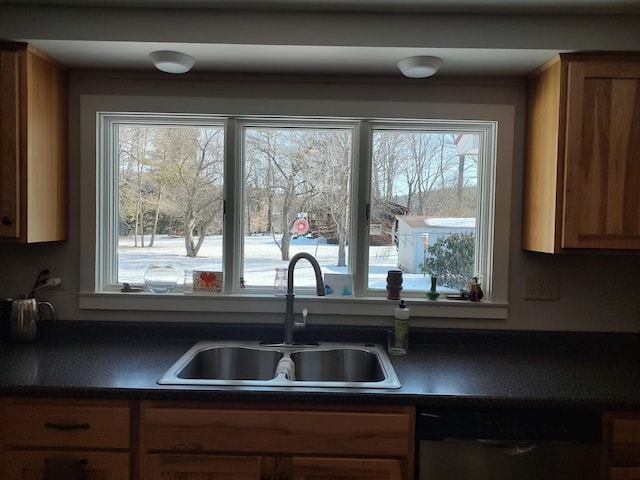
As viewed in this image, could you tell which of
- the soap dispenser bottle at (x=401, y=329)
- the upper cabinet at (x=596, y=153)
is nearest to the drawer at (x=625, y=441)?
the upper cabinet at (x=596, y=153)

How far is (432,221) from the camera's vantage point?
6.85 ft

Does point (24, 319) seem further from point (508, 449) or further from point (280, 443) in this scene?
point (508, 449)

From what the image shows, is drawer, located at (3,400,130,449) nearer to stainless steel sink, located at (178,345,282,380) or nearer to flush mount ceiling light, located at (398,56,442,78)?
stainless steel sink, located at (178,345,282,380)

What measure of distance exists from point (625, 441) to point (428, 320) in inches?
32.9

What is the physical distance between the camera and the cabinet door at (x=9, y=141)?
1627 millimetres

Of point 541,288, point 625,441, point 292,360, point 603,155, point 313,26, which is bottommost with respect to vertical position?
point 625,441

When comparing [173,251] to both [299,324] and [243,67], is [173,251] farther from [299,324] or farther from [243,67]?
[243,67]

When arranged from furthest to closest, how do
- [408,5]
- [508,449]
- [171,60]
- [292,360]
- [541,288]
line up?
1. [541,288]
2. [292,360]
3. [171,60]
4. [408,5]
5. [508,449]

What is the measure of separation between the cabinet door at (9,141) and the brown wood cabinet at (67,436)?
2.33 feet

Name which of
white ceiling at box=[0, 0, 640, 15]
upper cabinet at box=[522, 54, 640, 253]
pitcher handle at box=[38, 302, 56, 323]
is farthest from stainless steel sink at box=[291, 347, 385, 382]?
white ceiling at box=[0, 0, 640, 15]

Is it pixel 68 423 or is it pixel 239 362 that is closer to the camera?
pixel 68 423

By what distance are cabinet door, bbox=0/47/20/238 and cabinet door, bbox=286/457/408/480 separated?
4.58 ft

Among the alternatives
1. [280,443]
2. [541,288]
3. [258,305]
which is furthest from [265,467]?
[541,288]

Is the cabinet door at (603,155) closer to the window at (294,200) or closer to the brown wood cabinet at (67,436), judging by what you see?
the window at (294,200)
